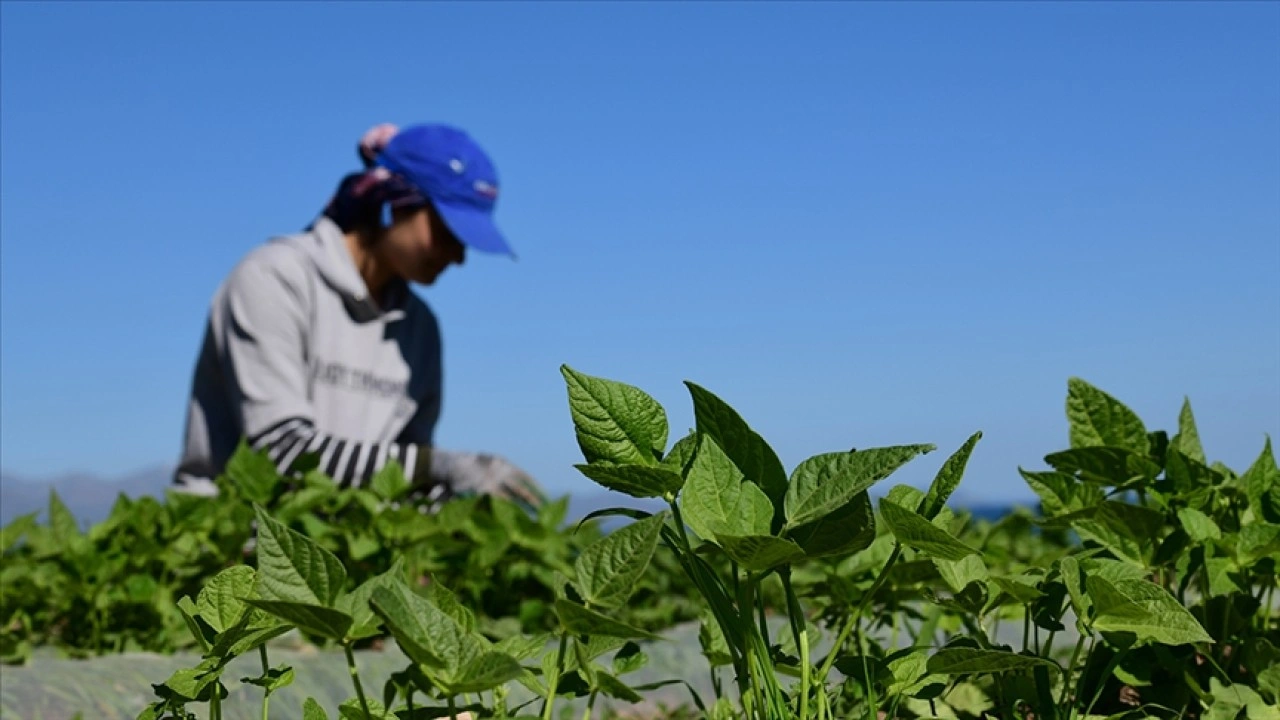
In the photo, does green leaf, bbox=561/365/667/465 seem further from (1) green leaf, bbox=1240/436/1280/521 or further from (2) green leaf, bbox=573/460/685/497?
(1) green leaf, bbox=1240/436/1280/521

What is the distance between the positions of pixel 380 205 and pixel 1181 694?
4.37 m

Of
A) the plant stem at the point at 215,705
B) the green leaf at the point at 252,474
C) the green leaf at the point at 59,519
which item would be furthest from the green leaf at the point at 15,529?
the plant stem at the point at 215,705

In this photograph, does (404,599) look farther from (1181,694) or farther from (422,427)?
(422,427)

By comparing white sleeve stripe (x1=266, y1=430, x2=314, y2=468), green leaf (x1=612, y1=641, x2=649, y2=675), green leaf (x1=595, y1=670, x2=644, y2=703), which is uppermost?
green leaf (x1=595, y1=670, x2=644, y2=703)

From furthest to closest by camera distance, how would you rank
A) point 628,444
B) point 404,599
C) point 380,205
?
point 380,205, point 628,444, point 404,599

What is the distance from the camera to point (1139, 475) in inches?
51.3

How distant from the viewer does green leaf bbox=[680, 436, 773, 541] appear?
0.87 meters

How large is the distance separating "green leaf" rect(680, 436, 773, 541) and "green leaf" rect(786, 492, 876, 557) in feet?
0.09

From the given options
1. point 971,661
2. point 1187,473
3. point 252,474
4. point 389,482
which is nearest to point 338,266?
point 252,474

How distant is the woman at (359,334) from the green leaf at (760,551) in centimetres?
343

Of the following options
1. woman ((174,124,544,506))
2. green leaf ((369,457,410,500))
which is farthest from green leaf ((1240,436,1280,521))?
woman ((174,124,544,506))

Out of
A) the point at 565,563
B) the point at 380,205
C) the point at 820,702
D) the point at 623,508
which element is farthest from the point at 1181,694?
the point at 380,205

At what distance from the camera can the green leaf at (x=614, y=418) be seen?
2.91 ft

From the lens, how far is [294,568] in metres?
0.84
